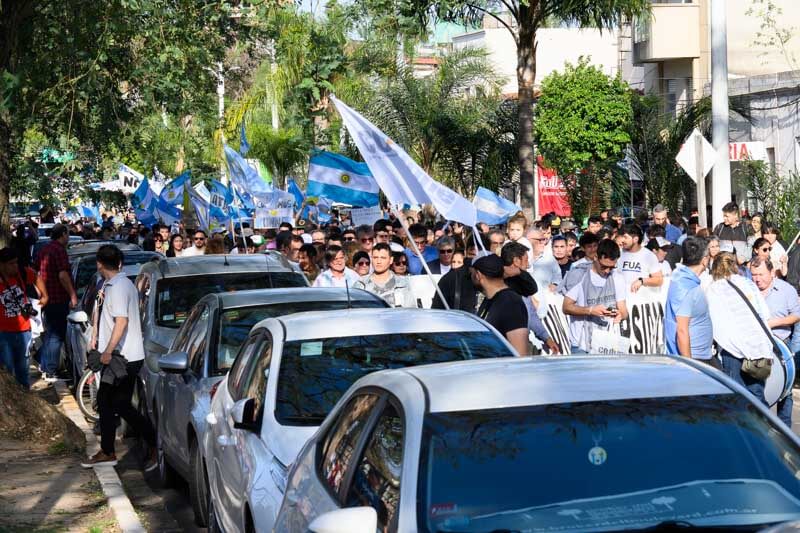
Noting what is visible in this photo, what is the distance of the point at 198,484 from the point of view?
27.8ft

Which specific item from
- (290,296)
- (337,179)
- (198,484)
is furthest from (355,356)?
(337,179)

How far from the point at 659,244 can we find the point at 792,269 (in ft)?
4.94

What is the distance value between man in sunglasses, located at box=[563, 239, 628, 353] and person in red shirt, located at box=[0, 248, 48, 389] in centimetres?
594

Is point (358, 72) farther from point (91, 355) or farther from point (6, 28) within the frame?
point (91, 355)

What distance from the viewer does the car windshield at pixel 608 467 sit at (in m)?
4.02

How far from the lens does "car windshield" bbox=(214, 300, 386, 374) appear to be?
923cm

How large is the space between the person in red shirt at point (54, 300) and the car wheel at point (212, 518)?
940 cm

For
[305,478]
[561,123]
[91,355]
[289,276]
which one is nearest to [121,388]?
[91,355]

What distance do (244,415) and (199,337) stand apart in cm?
301

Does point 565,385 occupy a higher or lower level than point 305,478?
higher

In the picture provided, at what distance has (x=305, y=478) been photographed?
5.23 metres

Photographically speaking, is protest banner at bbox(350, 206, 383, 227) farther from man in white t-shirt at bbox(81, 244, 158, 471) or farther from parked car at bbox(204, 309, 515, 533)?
parked car at bbox(204, 309, 515, 533)

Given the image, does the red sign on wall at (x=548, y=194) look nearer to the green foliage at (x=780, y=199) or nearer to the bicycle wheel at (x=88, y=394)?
the green foliage at (x=780, y=199)

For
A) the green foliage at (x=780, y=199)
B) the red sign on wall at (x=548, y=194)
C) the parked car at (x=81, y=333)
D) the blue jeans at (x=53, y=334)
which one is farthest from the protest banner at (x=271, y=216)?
the red sign on wall at (x=548, y=194)
